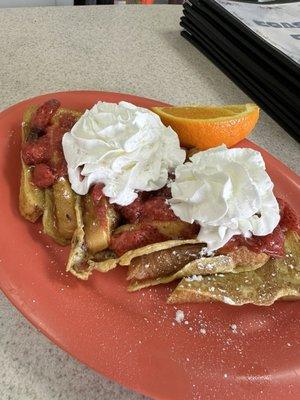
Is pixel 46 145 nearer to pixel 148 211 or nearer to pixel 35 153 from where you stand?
pixel 35 153

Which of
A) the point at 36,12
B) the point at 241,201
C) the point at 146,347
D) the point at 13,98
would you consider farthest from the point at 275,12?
the point at 146,347

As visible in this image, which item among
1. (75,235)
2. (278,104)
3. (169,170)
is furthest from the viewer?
(278,104)

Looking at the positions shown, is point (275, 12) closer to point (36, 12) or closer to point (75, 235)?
point (36, 12)

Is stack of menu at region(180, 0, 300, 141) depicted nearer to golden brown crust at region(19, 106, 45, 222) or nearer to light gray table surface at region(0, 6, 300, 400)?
light gray table surface at region(0, 6, 300, 400)

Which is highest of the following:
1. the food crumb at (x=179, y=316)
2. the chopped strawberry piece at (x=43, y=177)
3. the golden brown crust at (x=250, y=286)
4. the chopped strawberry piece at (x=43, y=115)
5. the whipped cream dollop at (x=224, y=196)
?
the whipped cream dollop at (x=224, y=196)

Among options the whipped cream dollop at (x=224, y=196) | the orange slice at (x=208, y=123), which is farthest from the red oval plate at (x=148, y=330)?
the orange slice at (x=208, y=123)

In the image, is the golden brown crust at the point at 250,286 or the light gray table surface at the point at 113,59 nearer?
the golden brown crust at the point at 250,286

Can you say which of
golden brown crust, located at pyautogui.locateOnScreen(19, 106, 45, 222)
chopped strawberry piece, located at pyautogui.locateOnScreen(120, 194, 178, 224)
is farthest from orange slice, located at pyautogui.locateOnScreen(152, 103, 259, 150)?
golden brown crust, located at pyautogui.locateOnScreen(19, 106, 45, 222)

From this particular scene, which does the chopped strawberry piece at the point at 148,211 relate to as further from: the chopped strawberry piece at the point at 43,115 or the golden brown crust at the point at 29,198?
the chopped strawberry piece at the point at 43,115

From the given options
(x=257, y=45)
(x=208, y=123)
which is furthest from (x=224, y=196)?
(x=257, y=45)
